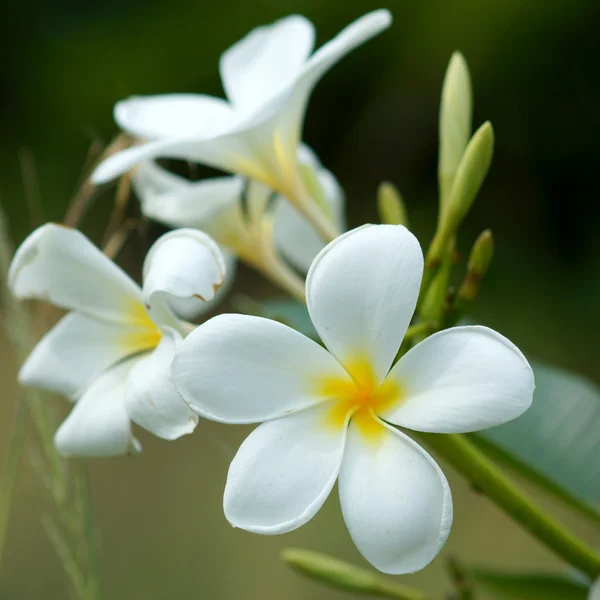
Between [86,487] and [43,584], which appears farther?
[43,584]

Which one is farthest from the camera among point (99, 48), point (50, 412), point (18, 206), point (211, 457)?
point (18, 206)

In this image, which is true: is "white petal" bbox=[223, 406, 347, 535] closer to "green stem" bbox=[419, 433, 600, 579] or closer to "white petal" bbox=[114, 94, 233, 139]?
"green stem" bbox=[419, 433, 600, 579]

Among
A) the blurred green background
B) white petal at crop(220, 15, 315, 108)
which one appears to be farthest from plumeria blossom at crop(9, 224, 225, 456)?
the blurred green background

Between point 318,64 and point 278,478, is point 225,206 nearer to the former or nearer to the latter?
point 318,64

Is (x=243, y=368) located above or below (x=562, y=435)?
above

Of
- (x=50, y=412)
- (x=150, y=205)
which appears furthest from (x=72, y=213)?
(x=50, y=412)

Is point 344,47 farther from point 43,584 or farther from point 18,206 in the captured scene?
point 18,206

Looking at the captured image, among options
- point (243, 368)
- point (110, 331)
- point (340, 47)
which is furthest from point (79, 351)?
point (340, 47)
